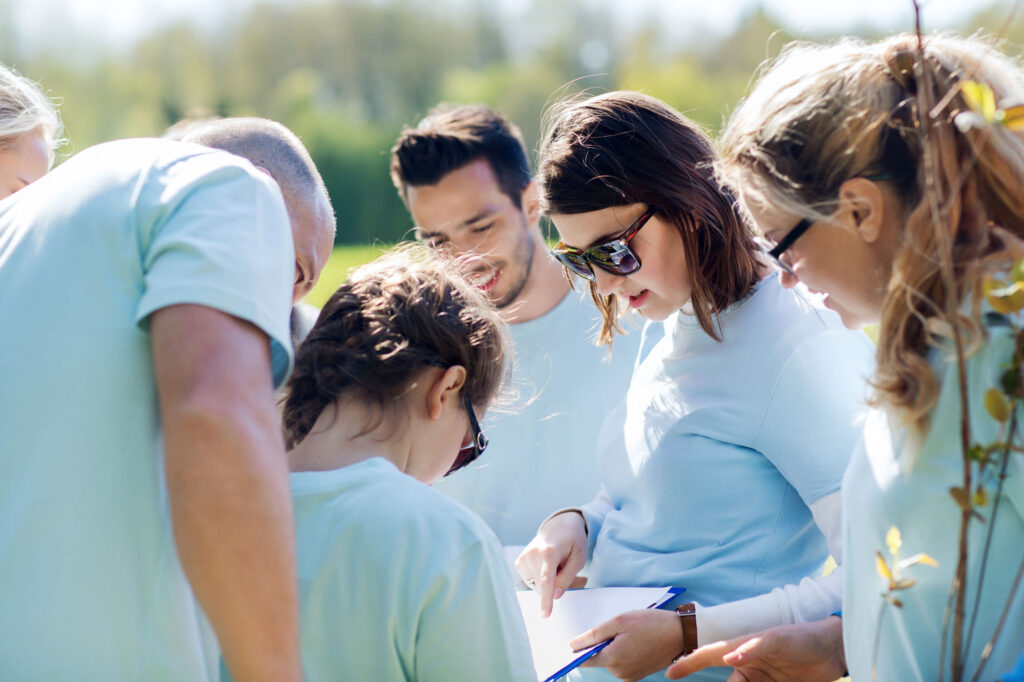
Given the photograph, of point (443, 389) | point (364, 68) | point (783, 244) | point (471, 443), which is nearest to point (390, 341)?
point (443, 389)

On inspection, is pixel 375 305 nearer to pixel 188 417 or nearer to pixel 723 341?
pixel 188 417

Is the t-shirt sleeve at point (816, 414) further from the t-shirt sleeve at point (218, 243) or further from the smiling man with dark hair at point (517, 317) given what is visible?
the t-shirt sleeve at point (218, 243)

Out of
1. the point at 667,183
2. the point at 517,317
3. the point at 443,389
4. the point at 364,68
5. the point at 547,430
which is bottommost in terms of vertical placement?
the point at 364,68

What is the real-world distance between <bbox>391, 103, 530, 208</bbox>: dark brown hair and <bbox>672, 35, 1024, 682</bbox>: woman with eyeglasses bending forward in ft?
6.60

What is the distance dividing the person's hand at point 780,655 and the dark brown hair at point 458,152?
204 centimetres

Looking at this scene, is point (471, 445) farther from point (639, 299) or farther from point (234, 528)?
point (234, 528)

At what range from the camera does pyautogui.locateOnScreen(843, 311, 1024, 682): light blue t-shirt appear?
1.34m

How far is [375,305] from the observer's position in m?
1.83

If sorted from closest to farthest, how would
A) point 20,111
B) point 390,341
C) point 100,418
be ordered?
point 100,418
point 390,341
point 20,111

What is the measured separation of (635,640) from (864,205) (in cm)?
105

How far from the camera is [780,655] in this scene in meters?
2.01

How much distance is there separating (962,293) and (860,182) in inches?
9.7

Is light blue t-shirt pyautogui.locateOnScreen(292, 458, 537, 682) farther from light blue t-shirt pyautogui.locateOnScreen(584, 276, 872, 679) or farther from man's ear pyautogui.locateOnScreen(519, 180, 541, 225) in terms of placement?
man's ear pyautogui.locateOnScreen(519, 180, 541, 225)

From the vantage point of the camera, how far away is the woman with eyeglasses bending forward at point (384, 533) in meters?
1.56
